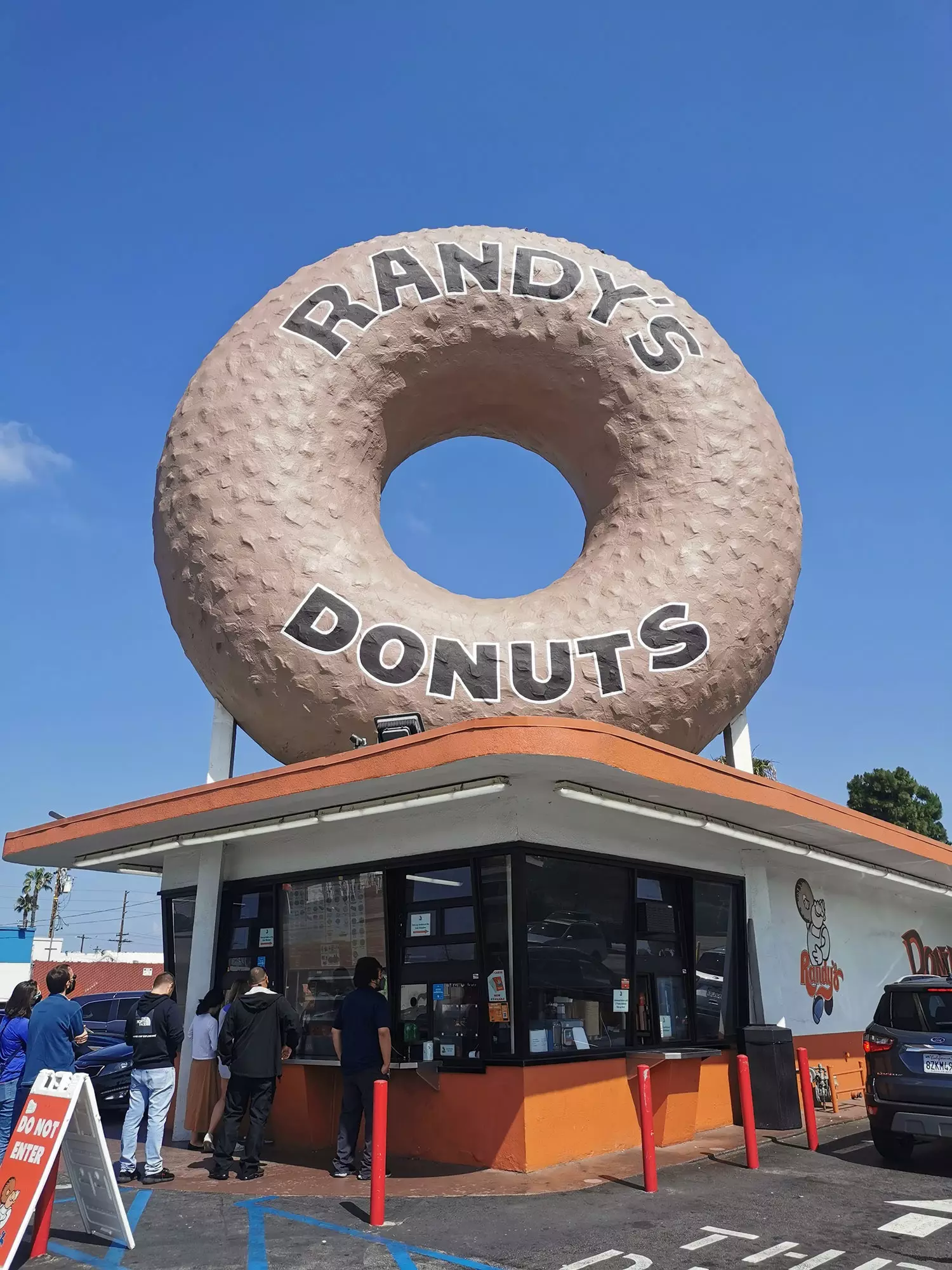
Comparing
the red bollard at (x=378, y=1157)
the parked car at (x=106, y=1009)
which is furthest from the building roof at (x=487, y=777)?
the parked car at (x=106, y=1009)

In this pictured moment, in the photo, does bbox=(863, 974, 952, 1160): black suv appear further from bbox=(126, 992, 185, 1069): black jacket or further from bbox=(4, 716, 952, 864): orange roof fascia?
bbox=(126, 992, 185, 1069): black jacket

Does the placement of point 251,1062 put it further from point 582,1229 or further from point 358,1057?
point 582,1229

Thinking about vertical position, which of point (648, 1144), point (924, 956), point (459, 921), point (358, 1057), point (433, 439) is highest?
point (433, 439)

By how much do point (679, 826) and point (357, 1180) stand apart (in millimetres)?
3818

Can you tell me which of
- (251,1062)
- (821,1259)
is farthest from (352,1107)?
(821,1259)

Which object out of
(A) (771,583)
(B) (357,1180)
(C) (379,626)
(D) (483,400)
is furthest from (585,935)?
(D) (483,400)

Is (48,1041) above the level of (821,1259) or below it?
above

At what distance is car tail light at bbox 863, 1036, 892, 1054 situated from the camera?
25.0ft

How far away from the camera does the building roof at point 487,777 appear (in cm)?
619

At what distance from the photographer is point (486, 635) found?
8.64 m

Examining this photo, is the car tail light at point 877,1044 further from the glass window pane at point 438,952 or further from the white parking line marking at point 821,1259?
the glass window pane at point 438,952

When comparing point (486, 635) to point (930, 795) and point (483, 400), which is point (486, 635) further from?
point (930, 795)

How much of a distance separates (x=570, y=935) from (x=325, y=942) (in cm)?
231

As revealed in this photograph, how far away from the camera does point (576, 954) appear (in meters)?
7.95
